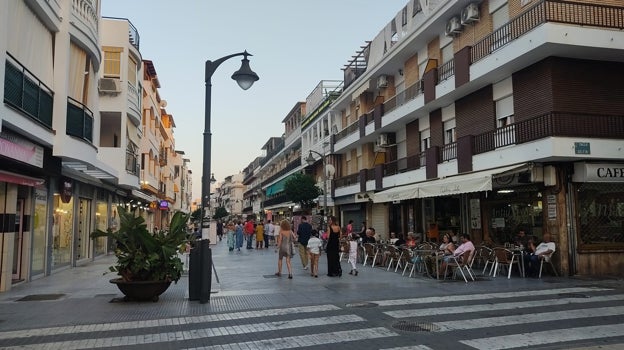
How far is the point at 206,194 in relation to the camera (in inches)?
421

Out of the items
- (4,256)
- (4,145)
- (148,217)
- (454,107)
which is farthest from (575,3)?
(148,217)

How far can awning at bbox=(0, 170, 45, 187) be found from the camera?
36.5 ft

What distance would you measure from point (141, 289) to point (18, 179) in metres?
4.49

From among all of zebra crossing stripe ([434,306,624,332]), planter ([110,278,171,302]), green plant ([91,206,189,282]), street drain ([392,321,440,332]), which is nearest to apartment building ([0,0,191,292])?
green plant ([91,206,189,282])

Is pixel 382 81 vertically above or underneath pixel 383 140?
above

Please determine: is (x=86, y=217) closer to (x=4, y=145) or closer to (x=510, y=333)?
(x=4, y=145)

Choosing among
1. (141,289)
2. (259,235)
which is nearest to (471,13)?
(141,289)

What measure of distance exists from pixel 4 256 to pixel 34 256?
110 inches

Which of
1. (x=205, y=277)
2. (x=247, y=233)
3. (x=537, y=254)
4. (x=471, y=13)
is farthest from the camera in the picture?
(x=247, y=233)

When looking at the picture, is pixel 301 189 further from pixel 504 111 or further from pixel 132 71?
pixel 504 111

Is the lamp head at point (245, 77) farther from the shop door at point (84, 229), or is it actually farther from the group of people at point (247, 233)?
the group of people at point (247, 233)

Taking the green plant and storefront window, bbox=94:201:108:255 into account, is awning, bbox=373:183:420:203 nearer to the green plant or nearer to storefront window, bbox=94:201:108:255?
the green plant

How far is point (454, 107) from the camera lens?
19969 mm

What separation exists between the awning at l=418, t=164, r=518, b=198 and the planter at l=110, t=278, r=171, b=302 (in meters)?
9.34
